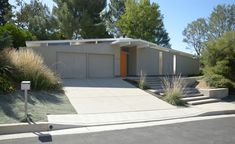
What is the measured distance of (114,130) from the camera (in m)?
10.2

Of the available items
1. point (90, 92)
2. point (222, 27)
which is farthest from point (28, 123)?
point (222, 27)

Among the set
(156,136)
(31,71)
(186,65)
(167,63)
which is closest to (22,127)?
(156,136)

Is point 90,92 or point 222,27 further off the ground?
point 222,27

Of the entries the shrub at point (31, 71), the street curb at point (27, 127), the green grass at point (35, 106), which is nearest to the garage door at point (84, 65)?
the shrub at point (31, 71)

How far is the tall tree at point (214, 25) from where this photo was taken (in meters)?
51.0

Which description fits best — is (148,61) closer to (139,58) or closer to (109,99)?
(139,58)

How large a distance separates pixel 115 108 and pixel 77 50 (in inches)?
406

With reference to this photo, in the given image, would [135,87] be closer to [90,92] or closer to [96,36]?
[90,92]

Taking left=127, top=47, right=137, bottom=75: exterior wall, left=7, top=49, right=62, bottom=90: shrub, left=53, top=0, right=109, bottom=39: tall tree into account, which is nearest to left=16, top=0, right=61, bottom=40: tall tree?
left=53, top=0, right=109, bottom=39: tall tree

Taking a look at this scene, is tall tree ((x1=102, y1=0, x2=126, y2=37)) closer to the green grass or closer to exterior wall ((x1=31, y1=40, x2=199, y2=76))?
exterior wall ((x1=31, y1=40, x2=199, y2=76))

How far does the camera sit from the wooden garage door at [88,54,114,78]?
80.3ft

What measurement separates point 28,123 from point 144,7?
3431 cm

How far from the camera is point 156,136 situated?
30.9ft

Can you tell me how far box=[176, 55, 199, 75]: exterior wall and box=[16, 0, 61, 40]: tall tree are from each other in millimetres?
17720
